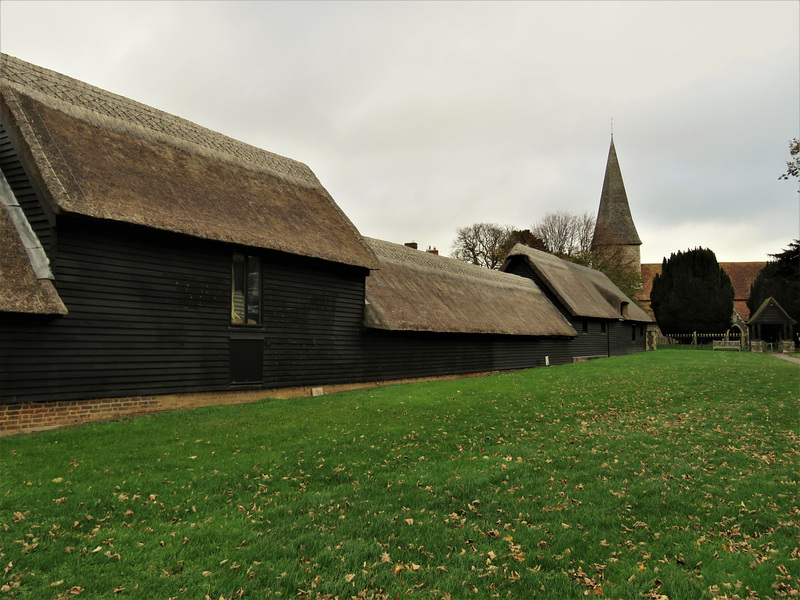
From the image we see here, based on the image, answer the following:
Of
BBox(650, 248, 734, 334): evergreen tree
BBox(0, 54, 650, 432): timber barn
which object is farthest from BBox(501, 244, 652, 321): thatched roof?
BBox(0, 54, 650, 432): timber barn

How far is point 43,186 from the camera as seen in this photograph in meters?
11.4

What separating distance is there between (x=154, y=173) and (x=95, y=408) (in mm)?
6347

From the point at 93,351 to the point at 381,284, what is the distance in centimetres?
1134

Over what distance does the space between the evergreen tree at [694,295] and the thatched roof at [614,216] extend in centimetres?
1080

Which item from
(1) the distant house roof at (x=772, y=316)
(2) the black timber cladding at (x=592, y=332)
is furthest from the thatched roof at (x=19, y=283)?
(1) the distant house roof at (x=772, y=316)

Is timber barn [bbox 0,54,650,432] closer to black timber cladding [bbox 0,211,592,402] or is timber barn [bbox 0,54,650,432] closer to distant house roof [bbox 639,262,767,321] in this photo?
black timber cladding [bbox 0,211,592,402]

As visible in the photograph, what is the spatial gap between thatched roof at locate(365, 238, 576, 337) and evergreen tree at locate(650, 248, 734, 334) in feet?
78.8

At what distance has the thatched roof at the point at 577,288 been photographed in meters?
34.4

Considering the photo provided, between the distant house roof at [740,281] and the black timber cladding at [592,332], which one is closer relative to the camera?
the black timber cladding at [592,332]

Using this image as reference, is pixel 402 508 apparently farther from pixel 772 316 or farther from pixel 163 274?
pixel 772 316

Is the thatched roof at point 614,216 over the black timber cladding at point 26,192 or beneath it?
over

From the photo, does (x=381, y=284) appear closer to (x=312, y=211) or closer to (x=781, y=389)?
(x=312, y=211)

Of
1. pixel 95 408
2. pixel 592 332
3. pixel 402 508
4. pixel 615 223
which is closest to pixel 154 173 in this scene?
pixel 95 408

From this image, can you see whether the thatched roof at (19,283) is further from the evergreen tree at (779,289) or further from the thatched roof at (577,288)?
the evergreen tree at (779,289)
